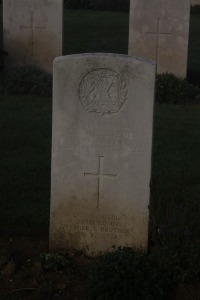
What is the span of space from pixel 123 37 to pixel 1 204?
44.3 feet

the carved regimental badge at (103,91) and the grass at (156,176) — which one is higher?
the carved regimental badge at (103,91)

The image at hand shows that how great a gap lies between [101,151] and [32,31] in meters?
7.90

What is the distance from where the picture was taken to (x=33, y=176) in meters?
7.68

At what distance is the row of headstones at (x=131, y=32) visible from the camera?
41.4 feet

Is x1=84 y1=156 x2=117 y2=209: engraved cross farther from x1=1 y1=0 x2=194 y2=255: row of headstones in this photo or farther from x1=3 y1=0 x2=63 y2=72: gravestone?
x1=3 y1=0 x2=63 y2=72: gravestone

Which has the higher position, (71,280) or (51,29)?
(51,29)

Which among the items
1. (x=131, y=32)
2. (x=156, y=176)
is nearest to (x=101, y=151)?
(x=156, y=176)

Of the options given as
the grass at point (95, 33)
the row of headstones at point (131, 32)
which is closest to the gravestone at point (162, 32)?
the row of headstones at point (131, 32)

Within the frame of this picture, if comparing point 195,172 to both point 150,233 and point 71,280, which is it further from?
point 71,280

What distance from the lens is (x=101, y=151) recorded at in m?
5.46

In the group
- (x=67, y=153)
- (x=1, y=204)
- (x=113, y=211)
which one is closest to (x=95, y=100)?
(x=67, y=153)

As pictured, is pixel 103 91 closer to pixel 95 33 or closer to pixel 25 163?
pixel 25 163

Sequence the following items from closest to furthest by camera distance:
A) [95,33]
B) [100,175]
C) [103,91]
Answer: [103,91] < [100,175] < [95,33]

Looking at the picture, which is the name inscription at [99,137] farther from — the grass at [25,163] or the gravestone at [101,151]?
the grass at [25,163]
